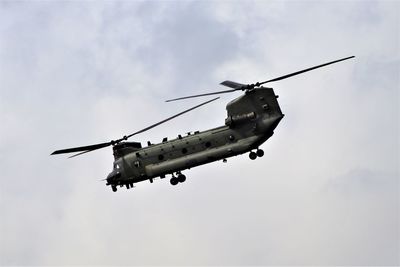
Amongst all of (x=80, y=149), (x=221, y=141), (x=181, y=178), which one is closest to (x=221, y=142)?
(x=221, y=141)

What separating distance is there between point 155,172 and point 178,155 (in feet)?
11.2

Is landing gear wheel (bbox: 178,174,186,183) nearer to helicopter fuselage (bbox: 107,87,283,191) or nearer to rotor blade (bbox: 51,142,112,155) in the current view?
helicopter fuselage (bbox: 107,87,283,191)

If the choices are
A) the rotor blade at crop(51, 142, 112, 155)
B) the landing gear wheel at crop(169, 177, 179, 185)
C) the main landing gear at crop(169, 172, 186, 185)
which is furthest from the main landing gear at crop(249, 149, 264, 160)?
the rotor blade at crop(51, 142, 112, 155)

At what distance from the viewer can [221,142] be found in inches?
3642

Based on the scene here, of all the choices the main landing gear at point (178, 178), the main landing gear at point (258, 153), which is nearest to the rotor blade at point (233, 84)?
the main landing gear at point (258, 153)

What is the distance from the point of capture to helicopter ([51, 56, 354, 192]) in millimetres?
91562

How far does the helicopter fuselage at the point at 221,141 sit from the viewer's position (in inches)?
3605

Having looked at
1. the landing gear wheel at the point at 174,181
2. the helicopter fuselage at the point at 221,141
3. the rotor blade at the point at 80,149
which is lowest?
the landing gear wheel at the point at 174,181

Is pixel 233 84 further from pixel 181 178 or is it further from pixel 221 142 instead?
pixel 181 178

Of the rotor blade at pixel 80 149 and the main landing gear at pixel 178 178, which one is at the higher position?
the rotor blade at pixel 80 149

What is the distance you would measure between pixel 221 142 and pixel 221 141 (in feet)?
0.35

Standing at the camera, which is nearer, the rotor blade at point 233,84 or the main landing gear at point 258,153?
the main landing gear at point 258,153

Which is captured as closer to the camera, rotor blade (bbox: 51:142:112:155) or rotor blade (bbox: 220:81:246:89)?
rotor blade (bbox: 220:81:246:89)

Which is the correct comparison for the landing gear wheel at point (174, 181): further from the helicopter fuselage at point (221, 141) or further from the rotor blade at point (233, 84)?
the rotor blade at point (233, 84)
